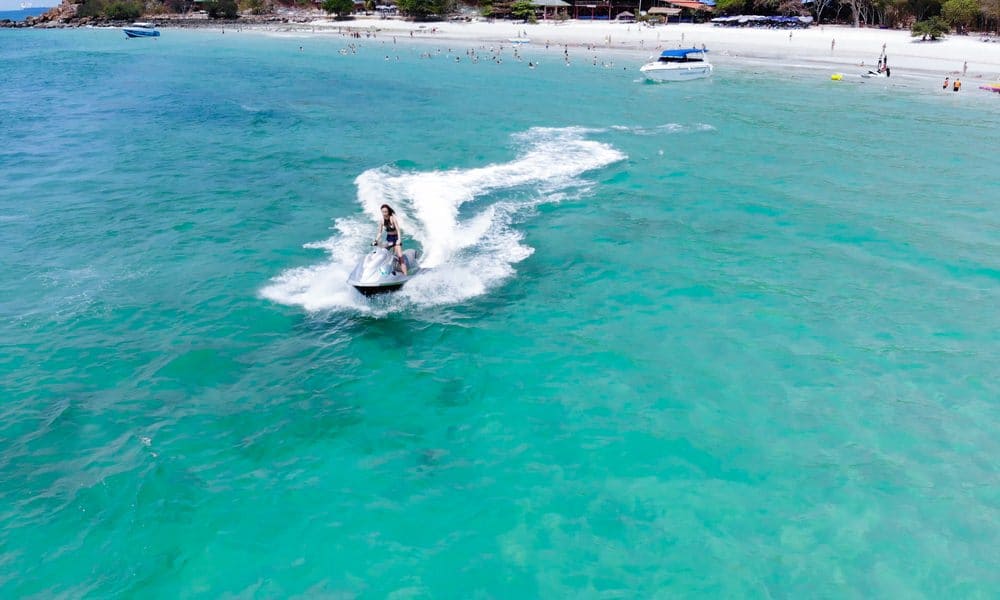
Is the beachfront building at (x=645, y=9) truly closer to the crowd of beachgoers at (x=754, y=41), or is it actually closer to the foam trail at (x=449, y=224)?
the crowd of beachgoers at (x=754, y=41)

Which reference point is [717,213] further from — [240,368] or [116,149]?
[116,149]

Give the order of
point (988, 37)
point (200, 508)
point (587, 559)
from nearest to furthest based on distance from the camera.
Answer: point (587, 559)
point (200, 508)
point (988, 37)

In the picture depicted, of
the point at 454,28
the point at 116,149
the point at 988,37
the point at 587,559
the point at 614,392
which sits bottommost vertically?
the point at 587,559

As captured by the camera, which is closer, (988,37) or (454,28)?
(988,37)

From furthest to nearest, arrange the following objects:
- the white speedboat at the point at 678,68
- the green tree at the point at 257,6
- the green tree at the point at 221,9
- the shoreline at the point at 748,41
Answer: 1. the green tree at the point at 257,6
2. the green tree at the point at 221,9
3. the shoreline at the point at 748,41
4. the white speedboat at the point at 678,68

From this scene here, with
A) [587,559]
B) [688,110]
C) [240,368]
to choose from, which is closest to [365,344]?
[240,368]

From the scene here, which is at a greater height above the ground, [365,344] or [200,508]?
[365,344]

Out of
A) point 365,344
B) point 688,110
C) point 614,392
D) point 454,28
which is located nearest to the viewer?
point 614,392

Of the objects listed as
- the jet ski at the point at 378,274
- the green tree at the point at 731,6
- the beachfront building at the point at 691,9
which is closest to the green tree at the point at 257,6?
the beachfront building at the point at 691,9
